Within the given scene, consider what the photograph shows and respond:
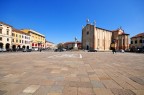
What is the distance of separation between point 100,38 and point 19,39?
42.5 m

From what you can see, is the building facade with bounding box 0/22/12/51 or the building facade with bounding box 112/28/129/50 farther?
the building facade with bounding box 112/28/129/50

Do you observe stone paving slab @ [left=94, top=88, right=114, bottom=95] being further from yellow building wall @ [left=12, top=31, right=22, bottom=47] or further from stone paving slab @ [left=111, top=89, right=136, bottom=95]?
yellow building wall @ [left=12, top=31, right=22, bottom=47]

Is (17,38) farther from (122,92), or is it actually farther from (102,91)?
(122,92)

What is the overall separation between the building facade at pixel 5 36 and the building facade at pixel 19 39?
3354mm

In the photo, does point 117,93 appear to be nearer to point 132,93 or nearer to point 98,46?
point 132,93

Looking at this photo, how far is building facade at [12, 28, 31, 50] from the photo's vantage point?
53.5 metres

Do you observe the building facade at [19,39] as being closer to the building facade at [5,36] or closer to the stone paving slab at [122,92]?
the building facade at [5,36]

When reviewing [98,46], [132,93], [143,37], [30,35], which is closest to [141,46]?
[143,37]

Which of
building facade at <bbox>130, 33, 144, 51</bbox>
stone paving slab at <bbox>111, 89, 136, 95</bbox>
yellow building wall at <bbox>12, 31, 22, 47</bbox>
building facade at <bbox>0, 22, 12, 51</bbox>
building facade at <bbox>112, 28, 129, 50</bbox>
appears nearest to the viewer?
stone paving slab at <bbox>111, 89, 136, 95</bbox>

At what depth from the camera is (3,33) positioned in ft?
149

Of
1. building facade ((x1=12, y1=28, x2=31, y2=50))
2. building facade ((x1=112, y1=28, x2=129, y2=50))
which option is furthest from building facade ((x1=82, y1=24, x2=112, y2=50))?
building facade ((x1=12, y1=28, x2=31, y2=50))

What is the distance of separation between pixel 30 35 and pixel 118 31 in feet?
173

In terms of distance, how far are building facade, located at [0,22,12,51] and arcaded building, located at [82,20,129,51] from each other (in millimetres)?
38231

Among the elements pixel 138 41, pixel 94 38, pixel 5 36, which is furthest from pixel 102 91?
pixel 138 41
